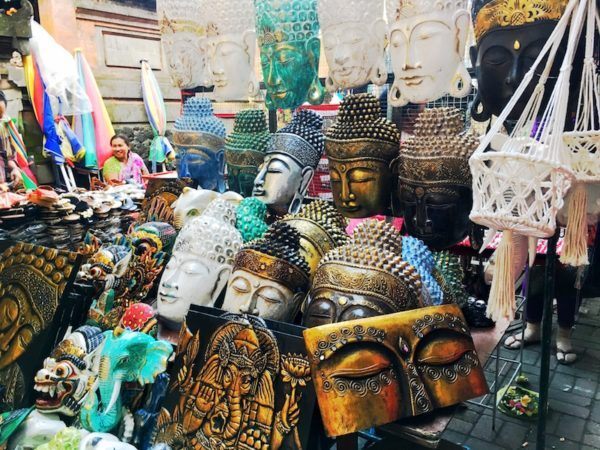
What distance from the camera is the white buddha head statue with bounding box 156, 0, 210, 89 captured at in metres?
2.77

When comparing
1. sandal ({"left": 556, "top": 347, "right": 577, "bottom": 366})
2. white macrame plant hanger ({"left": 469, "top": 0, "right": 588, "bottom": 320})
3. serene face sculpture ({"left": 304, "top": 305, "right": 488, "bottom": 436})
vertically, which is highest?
white macrame plant hanger ({"left": 469, "top": 0, "right": 588, "bottom": 320})

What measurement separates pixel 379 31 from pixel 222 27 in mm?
969

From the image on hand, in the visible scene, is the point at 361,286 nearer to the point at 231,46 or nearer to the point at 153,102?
the point at 231,46

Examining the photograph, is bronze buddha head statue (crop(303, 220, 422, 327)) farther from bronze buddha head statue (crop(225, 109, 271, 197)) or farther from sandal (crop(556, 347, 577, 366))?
sandal (crop(556, 347, 577, 366))

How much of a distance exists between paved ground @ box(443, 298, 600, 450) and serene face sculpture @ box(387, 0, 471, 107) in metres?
1.70

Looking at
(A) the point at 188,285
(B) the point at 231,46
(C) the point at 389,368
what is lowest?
(C) the point at 389,368

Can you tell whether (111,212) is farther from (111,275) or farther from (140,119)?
(140,119)

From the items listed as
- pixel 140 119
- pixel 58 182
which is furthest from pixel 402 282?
pixel 140 119

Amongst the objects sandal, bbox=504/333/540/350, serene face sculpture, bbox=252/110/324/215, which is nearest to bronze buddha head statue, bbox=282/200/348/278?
serene face sculpture, bbox=252/110/324/215

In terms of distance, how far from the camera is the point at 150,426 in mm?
2045

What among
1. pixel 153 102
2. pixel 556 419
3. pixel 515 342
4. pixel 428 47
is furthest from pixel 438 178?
pixel 153 102

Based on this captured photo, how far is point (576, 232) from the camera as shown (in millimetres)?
1632

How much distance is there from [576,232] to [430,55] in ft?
2.82

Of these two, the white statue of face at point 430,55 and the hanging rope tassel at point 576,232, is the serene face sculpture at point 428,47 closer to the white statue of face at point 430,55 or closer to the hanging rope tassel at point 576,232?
the white statue of face at point 430,55
